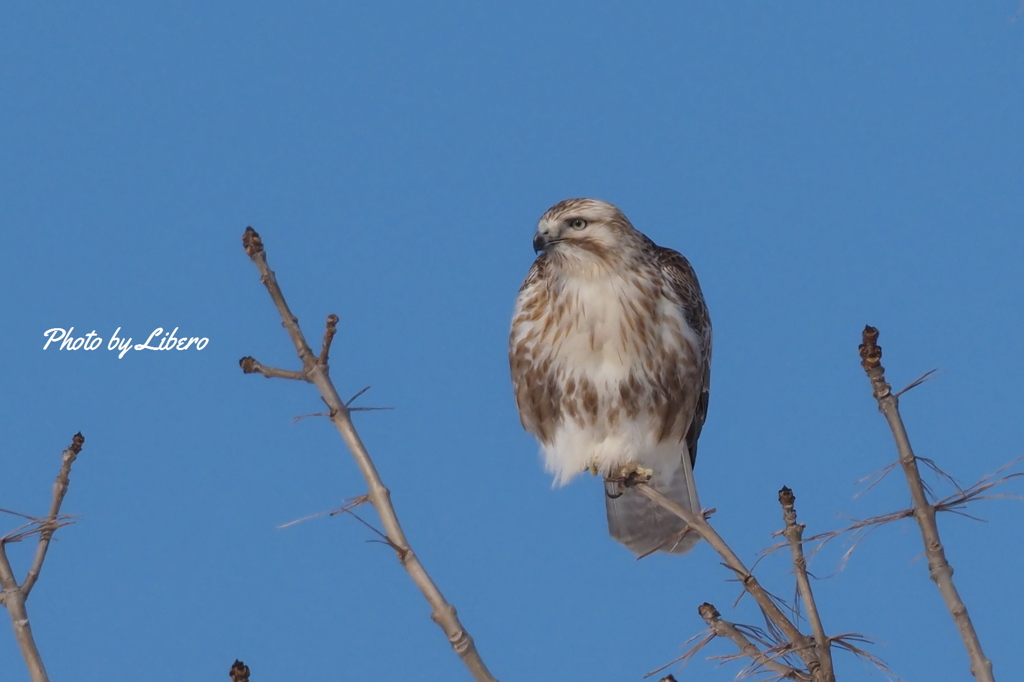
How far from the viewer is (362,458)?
3504 mm

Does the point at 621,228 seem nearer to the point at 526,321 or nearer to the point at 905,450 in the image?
the point at 526,321

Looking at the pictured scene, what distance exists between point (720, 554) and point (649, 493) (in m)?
1.09

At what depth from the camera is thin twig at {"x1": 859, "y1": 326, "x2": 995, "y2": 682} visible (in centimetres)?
312

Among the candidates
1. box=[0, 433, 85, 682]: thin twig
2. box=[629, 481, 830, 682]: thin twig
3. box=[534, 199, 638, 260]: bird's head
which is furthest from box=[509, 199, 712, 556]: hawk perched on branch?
box=[0, 433, 85, 682]: thin twig

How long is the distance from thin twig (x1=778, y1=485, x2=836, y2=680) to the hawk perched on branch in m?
3.58

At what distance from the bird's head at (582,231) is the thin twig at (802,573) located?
356 centimetres

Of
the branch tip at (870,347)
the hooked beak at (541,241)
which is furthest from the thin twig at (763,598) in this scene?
the hooked beak at (541,241)

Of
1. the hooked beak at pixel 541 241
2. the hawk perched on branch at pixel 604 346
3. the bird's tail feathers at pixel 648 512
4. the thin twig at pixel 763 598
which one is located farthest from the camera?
the bird's tail feathers at pixel 648 512

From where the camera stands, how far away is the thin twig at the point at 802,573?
3.25 metres

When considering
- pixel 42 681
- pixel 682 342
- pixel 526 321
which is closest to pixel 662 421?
pixel 682 342

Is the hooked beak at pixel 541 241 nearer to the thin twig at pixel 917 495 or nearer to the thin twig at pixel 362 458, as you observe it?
the thin twig at pixel 362 458

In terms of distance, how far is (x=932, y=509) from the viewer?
3291mm

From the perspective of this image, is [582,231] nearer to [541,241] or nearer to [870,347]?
[541,241]

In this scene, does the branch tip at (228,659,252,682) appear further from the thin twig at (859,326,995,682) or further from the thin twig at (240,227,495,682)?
the thin twig at (859,326,995,682)
